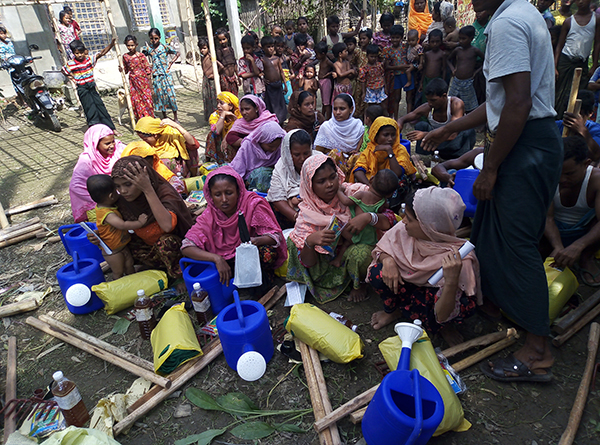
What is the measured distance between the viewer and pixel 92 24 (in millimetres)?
13266

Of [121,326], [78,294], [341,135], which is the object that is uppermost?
[341,135]

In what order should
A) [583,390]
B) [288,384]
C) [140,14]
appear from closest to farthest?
1. [583,390]
2. [288,384]
3. [140,14]

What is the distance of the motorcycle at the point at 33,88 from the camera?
30.7 ft

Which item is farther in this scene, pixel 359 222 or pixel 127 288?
pixel 127 288

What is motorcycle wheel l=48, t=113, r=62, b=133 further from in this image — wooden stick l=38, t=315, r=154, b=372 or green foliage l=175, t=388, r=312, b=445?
green foliage l=175, t=388, r=312, b=445

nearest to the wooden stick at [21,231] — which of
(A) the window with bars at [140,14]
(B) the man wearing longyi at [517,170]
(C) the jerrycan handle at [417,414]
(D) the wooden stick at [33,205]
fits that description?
(D) the wooden stick at [33,205]

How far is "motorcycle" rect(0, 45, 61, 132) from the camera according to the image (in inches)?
368

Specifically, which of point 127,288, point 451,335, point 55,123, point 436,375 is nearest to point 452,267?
point 436,375

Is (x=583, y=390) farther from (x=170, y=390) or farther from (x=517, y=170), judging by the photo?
(x=170, y=390)

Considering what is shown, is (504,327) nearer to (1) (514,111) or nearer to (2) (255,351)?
(1) (514,111)

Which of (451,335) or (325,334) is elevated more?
(325,334)

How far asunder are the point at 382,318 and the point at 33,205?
5385 millimetres

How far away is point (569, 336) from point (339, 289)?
1670mm

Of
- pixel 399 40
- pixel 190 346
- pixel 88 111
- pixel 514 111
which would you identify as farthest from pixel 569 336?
pixel 88 111
